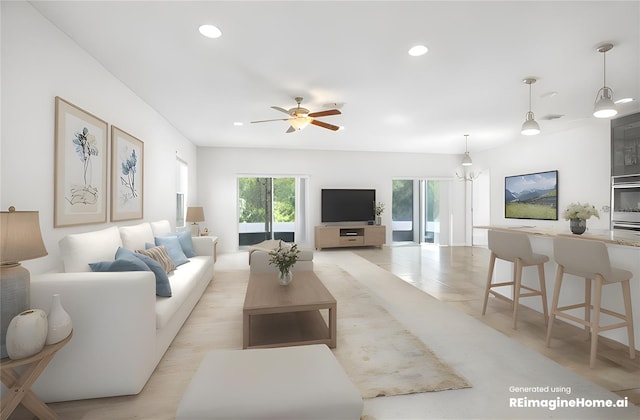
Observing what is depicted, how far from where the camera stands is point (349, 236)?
759 centimetres

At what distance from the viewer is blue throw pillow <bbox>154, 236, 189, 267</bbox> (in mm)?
3529

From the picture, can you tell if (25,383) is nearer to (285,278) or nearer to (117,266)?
(117,266)

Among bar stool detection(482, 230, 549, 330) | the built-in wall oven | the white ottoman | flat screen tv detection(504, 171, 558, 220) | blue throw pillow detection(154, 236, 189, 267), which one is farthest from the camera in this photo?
flat screen tv detection(504, 171, 558, 220)

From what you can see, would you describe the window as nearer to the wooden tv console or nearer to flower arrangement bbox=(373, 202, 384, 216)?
the wooden tv console

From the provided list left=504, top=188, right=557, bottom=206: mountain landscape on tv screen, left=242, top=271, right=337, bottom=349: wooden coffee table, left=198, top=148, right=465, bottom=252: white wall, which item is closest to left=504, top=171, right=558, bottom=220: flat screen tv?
left=504, top=188, right=557, bottom=206: mountain landscape on tv screen

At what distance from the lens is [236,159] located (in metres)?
7.31

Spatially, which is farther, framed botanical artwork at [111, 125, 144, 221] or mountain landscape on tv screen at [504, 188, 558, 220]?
mountain landscape on tv screen at [504, 188, 558, 220]

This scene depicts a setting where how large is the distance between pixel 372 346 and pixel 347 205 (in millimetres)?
5537

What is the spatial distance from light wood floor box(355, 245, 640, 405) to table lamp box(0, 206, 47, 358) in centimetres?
344

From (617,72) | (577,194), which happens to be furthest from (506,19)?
(577,194)

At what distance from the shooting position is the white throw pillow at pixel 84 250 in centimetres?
221

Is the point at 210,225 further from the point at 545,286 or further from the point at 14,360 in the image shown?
the point at 545,286

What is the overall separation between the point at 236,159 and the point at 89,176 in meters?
4.63

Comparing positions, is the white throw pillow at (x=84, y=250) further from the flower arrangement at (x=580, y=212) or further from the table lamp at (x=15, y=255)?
the flower arrangement at (x=580, y=212)
